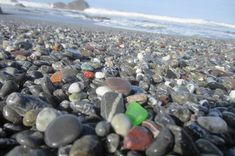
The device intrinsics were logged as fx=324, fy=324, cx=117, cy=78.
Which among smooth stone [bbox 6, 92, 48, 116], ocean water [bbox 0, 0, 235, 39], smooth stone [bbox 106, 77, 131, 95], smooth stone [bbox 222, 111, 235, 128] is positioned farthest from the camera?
ocean water [bbox 0, 0, 235, 39]

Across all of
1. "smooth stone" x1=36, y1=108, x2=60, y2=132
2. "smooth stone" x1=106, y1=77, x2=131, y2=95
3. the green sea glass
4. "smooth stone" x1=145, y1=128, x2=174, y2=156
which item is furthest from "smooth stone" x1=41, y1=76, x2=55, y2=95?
"smooth stone" x1=145, y1=128, x2=174, y2=156

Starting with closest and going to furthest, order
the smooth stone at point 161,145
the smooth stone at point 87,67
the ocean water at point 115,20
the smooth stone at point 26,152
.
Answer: the smooth stone at point 26,152
the smooth stone at point 161,145
the smooth stone at point 87,67
the ocean water at point 115,20

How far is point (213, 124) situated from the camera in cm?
238

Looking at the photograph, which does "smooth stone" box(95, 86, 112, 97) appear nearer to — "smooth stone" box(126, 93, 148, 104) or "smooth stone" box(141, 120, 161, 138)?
"smooth stone" box(126, 93, 148, 104)

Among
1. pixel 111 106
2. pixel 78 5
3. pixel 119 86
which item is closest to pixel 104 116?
pixel 111 106

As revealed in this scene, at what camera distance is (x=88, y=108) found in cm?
252

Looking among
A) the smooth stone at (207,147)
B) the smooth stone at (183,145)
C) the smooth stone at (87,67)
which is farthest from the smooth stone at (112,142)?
the smooth stone at (87,67)

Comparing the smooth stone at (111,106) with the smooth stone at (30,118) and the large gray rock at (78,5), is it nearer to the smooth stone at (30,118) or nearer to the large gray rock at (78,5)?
the smooth stone at (30,118)

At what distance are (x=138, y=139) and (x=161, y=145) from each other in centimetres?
14

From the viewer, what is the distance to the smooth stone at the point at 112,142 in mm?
1967

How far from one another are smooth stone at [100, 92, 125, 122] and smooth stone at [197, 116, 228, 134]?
1.95ft

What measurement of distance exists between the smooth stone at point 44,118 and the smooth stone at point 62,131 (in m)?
0.10

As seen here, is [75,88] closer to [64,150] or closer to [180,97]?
[180,97]

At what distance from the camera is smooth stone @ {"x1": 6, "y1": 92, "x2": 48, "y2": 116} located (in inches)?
91.4
